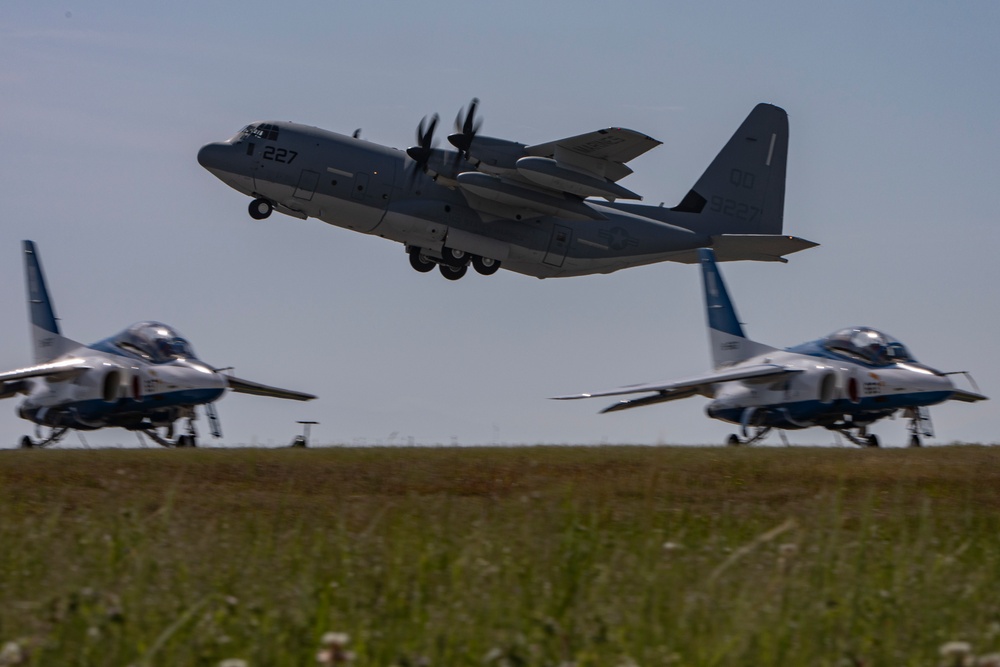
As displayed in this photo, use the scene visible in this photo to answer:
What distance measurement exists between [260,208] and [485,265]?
6.84 metres

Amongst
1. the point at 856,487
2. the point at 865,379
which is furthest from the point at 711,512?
the point at 865,379

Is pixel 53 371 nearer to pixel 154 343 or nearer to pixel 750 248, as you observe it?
pixel 154 343

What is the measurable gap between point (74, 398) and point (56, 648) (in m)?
23.3

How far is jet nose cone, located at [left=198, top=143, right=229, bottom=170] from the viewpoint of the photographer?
34.2 m

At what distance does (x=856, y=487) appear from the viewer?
591 inches

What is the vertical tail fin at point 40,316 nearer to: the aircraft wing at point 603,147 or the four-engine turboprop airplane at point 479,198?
the four-engine turboprop airplane at point 479,198

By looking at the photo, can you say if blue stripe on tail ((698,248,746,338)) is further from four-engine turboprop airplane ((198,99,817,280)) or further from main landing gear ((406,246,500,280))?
main landing gear ((406,246,500,280))

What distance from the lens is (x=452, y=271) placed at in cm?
3716

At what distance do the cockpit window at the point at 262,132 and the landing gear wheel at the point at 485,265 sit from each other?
270 inches

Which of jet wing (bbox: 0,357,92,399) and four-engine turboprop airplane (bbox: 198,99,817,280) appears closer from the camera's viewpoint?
jet wing (bbox: 0,357,92,399)

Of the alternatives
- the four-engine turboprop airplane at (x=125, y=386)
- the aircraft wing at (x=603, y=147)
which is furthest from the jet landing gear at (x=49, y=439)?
the aircraft wing at (x=603, y=147)

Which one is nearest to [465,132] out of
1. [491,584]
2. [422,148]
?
[422,148]

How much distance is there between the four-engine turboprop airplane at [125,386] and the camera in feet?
88.9

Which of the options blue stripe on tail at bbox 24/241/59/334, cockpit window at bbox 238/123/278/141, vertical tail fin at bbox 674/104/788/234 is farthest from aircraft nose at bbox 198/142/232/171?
vertical tail fin at bbox 674/104/788/234
